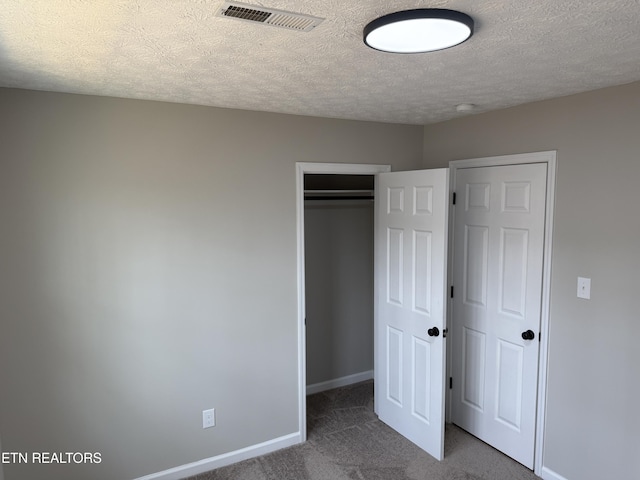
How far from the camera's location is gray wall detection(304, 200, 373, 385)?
13.7ft

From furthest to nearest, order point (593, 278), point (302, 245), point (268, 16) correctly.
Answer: point (302, 245) < point (593, 278) < point (268, 16)

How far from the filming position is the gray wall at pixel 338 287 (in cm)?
418

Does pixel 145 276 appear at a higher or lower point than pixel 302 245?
lower

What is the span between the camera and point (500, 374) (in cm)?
313

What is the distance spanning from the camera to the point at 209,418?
2.99 meters

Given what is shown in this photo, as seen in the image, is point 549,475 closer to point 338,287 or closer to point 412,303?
point 412,303

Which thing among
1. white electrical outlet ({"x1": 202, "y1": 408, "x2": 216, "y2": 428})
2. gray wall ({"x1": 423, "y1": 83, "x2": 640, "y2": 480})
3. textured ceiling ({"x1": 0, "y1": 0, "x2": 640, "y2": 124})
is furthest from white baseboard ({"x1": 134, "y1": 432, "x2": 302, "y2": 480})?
textured ceiling ({"x1": 0, "y1": 0, "x2": 640, "y2": 124})

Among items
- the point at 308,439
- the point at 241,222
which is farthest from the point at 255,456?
the point at 241,222

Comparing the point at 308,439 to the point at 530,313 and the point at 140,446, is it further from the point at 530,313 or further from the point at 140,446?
the point at 530,313

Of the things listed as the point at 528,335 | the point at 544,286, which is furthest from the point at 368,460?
the point at 544,286

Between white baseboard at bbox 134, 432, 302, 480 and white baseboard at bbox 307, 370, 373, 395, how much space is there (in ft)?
2.98

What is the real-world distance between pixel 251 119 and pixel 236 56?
1171 mm

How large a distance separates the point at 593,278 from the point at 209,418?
251cm

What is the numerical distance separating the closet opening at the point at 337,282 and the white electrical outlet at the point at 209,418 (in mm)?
1340
